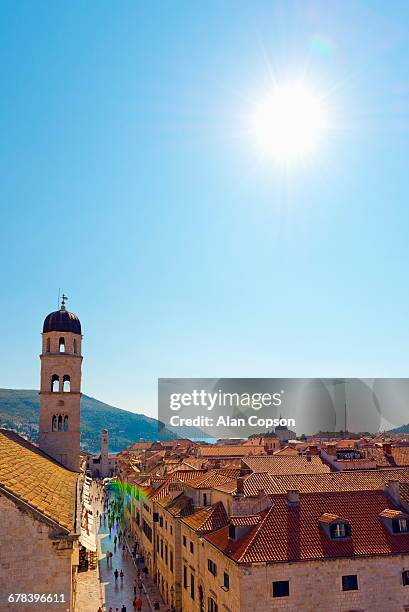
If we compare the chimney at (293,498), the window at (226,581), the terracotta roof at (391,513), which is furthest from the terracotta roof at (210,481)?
the terracotta roof at (391,513)

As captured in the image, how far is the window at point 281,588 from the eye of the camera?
20.6 m

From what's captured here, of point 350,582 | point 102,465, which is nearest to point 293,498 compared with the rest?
point 350,582

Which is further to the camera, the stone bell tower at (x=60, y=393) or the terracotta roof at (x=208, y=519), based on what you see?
the stone bell tower at (x=60, y=393)

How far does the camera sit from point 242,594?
20.2 metres

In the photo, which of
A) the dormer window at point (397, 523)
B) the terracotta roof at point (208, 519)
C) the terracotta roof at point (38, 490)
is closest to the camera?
the terracotta roof at point (38, 490)

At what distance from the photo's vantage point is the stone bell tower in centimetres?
3709

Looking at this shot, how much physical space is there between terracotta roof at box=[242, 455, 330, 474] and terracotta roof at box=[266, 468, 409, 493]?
707 cm

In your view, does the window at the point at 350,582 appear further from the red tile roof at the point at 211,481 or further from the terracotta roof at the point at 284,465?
the terracotta roof at the point at 284,465

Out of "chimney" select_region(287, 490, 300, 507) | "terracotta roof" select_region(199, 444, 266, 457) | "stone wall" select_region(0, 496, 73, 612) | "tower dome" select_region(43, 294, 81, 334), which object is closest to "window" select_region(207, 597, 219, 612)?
"chimney" select_region(287, 490, 300, 507)

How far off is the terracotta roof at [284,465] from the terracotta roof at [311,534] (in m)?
12.2

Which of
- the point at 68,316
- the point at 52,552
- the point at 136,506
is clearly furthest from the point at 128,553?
the point at 52,552

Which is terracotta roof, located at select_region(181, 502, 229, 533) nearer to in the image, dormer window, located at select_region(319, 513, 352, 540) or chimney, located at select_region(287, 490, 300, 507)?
chimney, located at select_region(287, 490, 300, 507)

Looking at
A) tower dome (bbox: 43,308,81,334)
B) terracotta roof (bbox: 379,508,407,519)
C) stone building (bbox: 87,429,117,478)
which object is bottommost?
stone building (bbox: 87,429,117,478)

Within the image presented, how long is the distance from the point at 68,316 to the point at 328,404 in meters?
132
